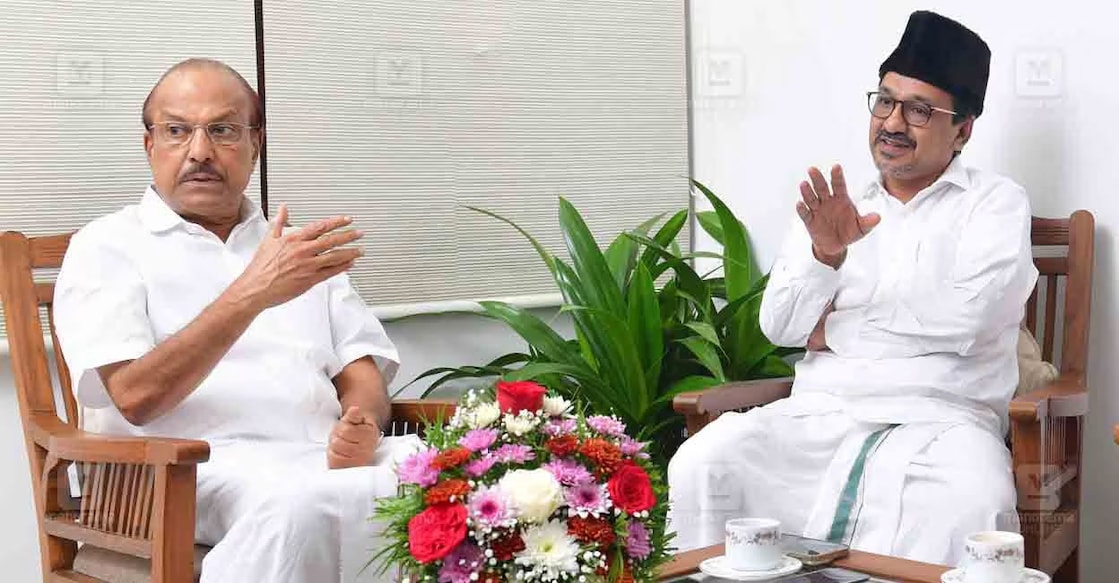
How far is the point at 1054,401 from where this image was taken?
2770 mm

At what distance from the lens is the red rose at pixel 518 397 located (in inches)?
72.1

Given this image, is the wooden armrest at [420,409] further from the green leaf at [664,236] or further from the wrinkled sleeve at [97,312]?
the green leaf at [664,236]

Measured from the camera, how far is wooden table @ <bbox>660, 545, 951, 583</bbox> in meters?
2.15

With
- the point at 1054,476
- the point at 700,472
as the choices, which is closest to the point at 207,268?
the point at 700,472

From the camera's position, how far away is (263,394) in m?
2.78

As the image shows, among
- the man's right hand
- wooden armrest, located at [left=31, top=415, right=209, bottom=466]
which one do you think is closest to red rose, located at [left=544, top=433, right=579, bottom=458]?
wooden armrest, located at [left=31, top=415, right=209, bottom=466]

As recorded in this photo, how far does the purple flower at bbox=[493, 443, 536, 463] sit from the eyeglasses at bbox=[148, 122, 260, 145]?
52.5 inches

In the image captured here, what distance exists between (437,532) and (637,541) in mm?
273

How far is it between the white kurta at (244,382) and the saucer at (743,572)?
67 cm

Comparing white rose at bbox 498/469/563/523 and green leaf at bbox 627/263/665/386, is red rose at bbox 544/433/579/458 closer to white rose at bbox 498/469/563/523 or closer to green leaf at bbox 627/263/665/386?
white rose at bbox 498/469/563/523

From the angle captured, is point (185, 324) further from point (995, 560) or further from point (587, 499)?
point (995, 560)

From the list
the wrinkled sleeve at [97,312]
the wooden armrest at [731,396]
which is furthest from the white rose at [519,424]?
the wooden armrest at [731,396]

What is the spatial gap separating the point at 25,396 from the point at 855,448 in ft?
5.52

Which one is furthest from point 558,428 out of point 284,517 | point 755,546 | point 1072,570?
point 1072,570
